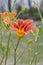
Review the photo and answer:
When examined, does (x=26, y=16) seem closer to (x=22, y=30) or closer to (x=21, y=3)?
(x=21, y=3)

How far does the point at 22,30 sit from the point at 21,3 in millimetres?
8231

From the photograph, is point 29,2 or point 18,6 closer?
point 18,6

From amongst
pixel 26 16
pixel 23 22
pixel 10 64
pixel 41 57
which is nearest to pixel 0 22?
pixel 23 22

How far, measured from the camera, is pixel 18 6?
28.3 ft

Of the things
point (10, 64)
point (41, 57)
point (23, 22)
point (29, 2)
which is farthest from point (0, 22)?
point (29, 2)

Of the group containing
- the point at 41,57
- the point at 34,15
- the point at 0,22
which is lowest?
the point at 34,15

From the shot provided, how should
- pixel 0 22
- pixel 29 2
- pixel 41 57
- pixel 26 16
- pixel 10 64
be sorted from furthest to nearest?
1. pixel 29 2
2. pixel 26 16
3. pixel 41 57
4. pixel 10 64
5. pixel 0 22

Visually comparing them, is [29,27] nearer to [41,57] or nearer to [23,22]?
[23,22]

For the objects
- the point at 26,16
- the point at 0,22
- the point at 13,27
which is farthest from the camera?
the point at 26,16

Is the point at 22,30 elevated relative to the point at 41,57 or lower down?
elevated

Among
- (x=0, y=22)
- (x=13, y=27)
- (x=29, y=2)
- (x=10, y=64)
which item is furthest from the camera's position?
(x=29, y=2)

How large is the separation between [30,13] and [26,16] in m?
0.34

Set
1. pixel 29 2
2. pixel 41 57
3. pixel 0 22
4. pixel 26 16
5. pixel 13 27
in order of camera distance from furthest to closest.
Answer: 1. pixel 29 2
2. pixel 26 16
3. pixel 41 57
4. pixel 0 22
5. pixel 13 27

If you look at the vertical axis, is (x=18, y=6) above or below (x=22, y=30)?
below
